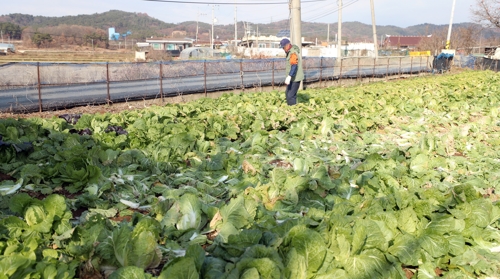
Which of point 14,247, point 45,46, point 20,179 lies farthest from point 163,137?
point 45,46

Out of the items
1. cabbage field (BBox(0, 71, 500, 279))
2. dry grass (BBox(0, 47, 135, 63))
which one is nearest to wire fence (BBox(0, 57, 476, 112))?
cabbage field (BBox(0, 71, 500, 279))

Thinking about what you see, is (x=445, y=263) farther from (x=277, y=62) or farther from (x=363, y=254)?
(x=277, y=62)

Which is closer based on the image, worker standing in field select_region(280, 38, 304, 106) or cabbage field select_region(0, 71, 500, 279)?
cabbage field select_region(0, 71, 500, 279)

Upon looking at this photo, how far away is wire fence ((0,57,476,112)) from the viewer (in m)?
12.6

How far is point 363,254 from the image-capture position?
121 inches

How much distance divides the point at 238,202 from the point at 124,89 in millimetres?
12499

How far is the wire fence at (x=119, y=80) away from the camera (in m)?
12.6

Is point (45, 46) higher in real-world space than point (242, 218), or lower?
higher

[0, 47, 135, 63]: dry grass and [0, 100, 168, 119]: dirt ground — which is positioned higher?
[0, 47, 135, 63]: dry grass

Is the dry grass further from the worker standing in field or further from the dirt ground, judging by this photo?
the worker standing in field

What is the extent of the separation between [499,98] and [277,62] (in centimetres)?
1021

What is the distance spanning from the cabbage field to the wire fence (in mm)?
5408

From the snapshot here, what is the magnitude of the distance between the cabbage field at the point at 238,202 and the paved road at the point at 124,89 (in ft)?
17.5

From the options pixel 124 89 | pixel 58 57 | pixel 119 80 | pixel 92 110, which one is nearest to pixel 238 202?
pixel 92 110
